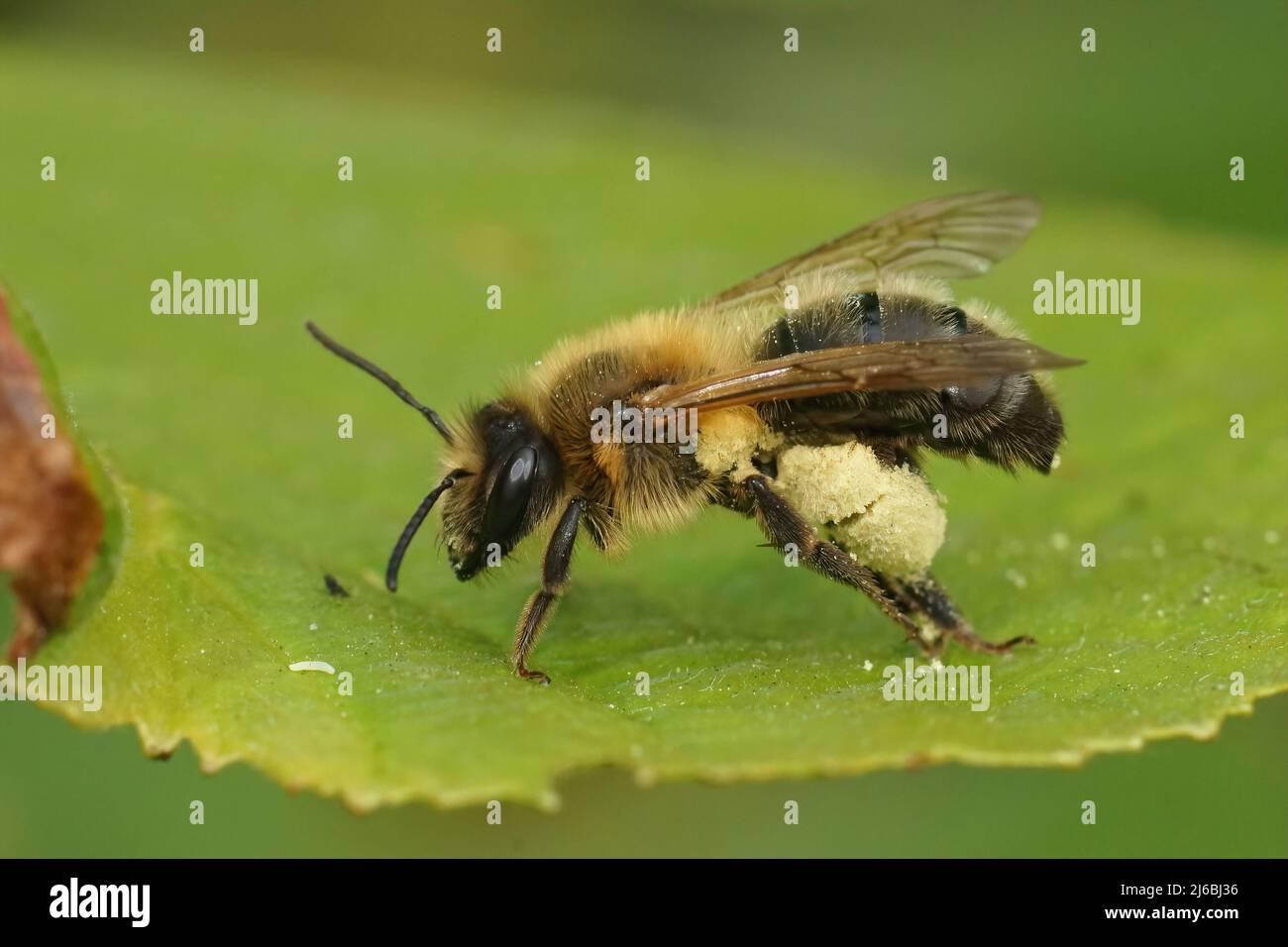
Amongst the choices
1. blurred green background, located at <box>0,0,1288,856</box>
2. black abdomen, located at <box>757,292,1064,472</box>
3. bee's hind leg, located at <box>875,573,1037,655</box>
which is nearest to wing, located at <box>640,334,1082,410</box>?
black abdomen, located at <box>757,292,1064,472</box>

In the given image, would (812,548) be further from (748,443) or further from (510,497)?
(510,497)

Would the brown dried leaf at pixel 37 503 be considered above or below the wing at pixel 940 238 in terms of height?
below

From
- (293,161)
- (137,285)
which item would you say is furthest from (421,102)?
(137,285)

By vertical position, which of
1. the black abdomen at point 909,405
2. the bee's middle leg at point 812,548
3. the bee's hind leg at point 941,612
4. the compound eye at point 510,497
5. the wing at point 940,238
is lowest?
the bee's hind leg at point 941,612

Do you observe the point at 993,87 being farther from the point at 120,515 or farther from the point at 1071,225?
the point at 120,515

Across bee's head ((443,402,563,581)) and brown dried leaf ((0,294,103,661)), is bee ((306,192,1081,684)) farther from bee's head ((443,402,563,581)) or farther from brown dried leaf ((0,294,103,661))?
brown dried leaf ((0,294,103,661))

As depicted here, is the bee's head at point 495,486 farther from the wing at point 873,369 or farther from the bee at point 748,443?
the wing at point 873,369

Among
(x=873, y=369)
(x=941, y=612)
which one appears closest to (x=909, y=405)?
(x=873, y=369)

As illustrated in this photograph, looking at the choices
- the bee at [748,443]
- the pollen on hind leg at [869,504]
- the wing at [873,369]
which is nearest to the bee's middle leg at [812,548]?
the bee at [748,443]
